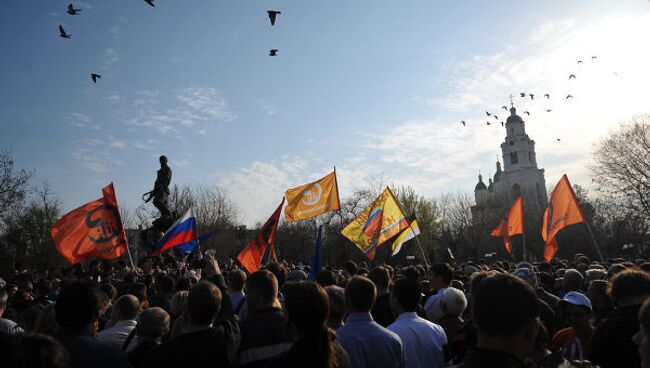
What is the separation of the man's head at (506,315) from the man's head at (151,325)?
9.94ft

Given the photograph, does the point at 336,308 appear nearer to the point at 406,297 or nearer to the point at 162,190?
the point at 406,297

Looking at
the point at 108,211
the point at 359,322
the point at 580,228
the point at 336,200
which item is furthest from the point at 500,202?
the point at 359,322

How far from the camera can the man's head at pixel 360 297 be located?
419 centimetres

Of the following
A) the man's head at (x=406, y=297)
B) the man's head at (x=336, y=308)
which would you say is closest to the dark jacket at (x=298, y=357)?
the man's head at (x=336, y=308)

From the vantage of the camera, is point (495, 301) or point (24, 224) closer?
point (495, 301)

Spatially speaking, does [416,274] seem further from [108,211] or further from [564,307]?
[108,211]

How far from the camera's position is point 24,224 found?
50.1 metres

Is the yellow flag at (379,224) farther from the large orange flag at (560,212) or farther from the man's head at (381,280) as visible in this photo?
the man's head at (381,280)

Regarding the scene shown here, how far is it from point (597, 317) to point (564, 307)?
962mm

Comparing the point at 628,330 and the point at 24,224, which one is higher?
the point at 24,224

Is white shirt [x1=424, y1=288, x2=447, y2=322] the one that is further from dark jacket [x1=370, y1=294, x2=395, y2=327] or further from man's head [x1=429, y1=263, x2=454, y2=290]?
man's head [x1=429, y1=263, x2=454, y2=290]

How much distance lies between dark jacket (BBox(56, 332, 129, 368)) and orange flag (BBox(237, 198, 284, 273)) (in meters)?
8.00

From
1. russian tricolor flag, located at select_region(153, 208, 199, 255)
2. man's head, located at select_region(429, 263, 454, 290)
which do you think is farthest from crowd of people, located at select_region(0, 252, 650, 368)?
russian tricolor flag, located at select_region(153, 208, 199, 255)

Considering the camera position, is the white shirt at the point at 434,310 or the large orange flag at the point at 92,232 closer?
the white shirt at the point at 434,310
